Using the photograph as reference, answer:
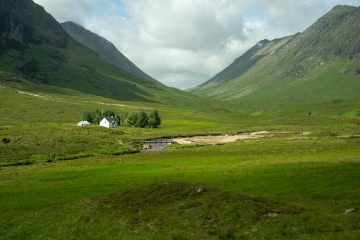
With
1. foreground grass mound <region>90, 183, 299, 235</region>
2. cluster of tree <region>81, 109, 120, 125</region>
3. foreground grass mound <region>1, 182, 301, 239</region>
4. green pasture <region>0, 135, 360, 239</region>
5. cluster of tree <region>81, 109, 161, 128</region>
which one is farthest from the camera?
cluster of tree <region>81, 109, 120, 125</region>

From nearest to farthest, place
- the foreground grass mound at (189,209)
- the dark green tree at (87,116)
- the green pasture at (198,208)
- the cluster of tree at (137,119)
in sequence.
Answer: the green pasture at (198,208), the foreground grass mound at (189,209), the cluster of tree at (137,119), the dark green tree at (87,116)

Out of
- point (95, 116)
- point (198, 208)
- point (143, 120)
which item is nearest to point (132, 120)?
point (143, 120)

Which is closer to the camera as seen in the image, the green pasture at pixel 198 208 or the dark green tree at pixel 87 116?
the green pasture at pixel 198 208

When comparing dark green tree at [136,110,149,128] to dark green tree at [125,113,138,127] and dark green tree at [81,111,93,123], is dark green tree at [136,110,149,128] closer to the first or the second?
dark green tree at [125,113,138,127]

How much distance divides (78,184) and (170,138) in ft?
295

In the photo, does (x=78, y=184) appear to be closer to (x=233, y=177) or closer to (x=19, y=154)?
(x=233, y=177)

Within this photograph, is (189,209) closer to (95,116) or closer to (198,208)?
(198,208)

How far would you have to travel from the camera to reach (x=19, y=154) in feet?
264

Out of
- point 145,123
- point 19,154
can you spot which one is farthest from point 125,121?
point 19,154

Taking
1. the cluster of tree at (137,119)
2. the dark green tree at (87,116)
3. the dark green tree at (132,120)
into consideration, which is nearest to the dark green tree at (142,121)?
the cluster of tree at (137,119)

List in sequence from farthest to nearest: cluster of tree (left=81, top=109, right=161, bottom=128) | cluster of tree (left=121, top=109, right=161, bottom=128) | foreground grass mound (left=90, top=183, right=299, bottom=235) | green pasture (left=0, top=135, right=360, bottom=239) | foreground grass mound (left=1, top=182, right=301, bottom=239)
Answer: cluster of tree (left=81, top=109, right=161, bottom=128) < cluster of tree (left=121, top=109, right=161, bottom=128) < foreground grass mound (left=90, top=183, right=299, bottom=235) < foreground grass mound (left=1, top=182, right=301, bottom=239) < green pasture (left=0, top=135, right=360, bottom=239)

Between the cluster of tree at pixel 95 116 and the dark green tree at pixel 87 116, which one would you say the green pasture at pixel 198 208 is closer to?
the cluster of tree at pixel 95 116

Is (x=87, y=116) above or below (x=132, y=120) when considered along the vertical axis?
above

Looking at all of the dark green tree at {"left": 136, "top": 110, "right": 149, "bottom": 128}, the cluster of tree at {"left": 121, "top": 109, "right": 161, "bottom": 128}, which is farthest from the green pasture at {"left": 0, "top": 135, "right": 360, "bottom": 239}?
the dark green tree at {"left": 136, "top": 110, "right": 149, "bottom": 128}
